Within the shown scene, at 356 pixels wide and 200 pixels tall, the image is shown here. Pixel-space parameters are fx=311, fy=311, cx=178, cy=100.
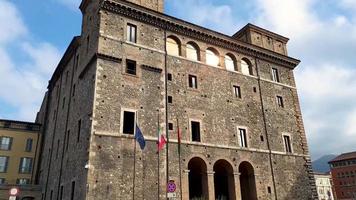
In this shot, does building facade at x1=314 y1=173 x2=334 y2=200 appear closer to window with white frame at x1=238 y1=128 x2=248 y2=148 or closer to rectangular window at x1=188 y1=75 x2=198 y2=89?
window with white frame at x1=238 y1=128 x2=248 y2=148

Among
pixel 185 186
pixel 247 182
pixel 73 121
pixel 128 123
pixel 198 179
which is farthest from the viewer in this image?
pixel 247 182

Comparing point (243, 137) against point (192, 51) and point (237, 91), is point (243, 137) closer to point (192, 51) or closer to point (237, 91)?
point (237, 91)

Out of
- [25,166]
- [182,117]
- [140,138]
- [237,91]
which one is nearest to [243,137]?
[237,91]

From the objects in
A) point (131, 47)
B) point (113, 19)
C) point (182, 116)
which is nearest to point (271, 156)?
point (182, 116)

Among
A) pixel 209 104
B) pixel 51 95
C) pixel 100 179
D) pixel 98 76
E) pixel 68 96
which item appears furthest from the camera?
pixel 51 95

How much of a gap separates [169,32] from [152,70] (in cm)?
409

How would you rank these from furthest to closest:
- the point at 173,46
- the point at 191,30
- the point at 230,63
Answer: the point at 230,63, the point at 191,30, the point at 173,46

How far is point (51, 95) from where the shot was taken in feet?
118

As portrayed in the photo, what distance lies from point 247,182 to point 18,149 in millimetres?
28405

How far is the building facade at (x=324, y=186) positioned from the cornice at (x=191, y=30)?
207ft

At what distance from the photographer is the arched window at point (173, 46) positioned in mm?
24500

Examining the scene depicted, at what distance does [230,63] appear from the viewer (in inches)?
1095

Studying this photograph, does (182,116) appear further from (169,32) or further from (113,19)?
(113,19)

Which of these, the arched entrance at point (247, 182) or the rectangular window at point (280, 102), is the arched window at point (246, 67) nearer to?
the rectangular window at point (280, 102)
